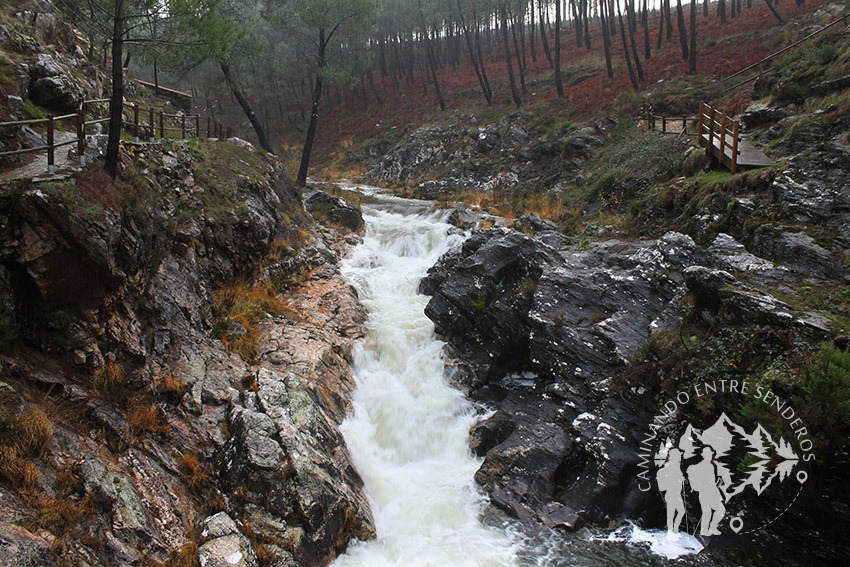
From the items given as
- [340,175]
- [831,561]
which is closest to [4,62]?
[831,561]

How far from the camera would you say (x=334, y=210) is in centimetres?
2216

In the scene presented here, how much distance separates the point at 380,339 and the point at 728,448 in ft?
29.3

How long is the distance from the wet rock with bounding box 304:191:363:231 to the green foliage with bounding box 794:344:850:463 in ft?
59.4

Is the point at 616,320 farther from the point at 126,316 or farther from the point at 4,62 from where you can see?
the point at 4,62

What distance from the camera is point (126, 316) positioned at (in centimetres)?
870

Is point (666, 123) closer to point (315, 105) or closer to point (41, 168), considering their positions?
point (315, 105)

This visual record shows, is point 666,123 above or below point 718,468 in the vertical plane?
above

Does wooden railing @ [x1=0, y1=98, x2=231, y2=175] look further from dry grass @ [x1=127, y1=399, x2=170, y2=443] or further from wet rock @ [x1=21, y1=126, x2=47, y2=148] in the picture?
dry grass @ [x1=127, y1=399, x2=170, y2=443]

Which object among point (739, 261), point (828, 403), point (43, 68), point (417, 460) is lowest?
point (417, 460)

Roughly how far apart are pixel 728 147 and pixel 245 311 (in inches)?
575

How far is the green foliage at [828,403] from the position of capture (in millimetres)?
6141

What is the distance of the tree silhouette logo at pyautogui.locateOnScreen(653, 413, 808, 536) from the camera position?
688cm

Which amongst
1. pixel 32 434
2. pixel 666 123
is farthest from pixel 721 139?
pixel 32 434

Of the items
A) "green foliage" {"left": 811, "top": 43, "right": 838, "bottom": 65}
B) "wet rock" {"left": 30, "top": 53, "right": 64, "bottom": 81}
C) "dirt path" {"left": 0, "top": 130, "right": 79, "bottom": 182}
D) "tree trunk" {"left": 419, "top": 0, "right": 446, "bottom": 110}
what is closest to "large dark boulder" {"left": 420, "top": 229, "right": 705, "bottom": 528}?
"green foliage" {"left": 811, "top": 43, "right": 838, "bottom": 65}
